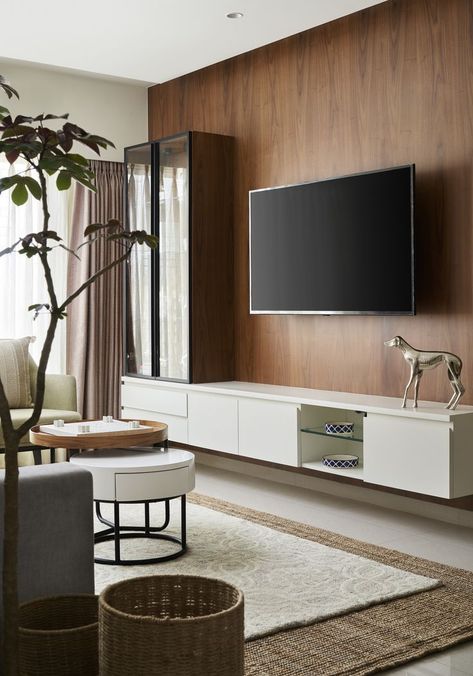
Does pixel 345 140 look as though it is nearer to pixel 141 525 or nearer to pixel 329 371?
pixel 329 371

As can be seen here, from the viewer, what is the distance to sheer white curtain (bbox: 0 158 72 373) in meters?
5.76

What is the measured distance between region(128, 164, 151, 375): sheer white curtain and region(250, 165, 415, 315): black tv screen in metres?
0.85

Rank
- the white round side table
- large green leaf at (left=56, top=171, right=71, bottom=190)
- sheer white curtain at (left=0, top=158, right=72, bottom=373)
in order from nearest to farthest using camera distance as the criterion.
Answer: large green leaf at (left=56, top=171, right=71, bottom=190)
the white round side table
sheer white curtain at (left=0, top=158, right=72, bottom=373)

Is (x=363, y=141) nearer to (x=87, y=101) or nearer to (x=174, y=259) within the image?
(x=174, y=259)

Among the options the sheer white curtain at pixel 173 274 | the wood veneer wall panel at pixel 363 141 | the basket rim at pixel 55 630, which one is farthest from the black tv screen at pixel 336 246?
the basket rim at pixel 55 630

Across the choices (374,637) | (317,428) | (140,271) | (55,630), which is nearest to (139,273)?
(140,271)

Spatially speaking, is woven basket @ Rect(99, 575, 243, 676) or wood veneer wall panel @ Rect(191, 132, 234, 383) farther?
wood veneer wall panel @ Rect(191, 132, 234, 383)

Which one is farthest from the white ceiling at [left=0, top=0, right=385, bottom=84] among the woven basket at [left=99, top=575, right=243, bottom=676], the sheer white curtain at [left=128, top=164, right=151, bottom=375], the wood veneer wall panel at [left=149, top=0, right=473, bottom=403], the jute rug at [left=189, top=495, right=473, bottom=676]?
the woven basket at [left=99, top=575, right=243, bottom=676]

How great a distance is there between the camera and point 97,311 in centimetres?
610

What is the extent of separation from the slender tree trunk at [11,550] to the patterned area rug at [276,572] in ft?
3.63

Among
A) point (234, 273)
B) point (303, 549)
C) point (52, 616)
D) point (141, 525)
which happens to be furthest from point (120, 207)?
point (52, 616)

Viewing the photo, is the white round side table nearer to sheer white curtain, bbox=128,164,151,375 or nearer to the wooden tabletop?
the wooden tabletop

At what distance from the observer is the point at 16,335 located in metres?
5.80

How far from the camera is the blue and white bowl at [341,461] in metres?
4.33
